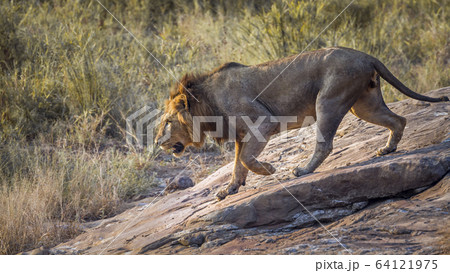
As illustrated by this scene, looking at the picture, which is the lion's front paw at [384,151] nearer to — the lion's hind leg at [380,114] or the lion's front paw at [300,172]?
the lion's hind leg at [380,114]

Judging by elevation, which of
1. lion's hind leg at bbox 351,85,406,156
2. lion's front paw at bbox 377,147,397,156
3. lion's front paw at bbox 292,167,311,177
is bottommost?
lion's front paw at bbox 292,167,311,177

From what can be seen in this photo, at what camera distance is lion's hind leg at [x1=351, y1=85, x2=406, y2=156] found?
5840 millimetres

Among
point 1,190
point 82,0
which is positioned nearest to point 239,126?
point 1,190


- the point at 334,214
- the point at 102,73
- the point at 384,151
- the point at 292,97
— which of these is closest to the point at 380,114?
the point at 384,151

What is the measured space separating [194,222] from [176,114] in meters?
1.68

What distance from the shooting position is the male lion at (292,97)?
561 centimetres

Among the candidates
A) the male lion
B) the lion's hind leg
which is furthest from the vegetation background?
the lion's hind leg

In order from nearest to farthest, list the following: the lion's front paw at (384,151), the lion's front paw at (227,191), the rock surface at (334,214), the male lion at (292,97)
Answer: the rock surface at (334,214) → the male lion at (292,97) → the lion's front paw at (384,151) → the lion's front paw at (227,191)

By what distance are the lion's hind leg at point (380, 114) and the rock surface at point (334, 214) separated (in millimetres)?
156

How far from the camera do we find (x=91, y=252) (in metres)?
5.91

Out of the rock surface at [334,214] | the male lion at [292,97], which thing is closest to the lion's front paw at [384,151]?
the male lion at [292,97]

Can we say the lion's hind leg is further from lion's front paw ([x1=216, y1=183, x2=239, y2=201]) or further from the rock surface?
lion's front paw ([x1=216, y1=183, x2=239, y2=201])

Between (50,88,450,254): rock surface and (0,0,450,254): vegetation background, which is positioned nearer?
(50,88,450,254): rock surface

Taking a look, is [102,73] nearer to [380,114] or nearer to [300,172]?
[300,172]
